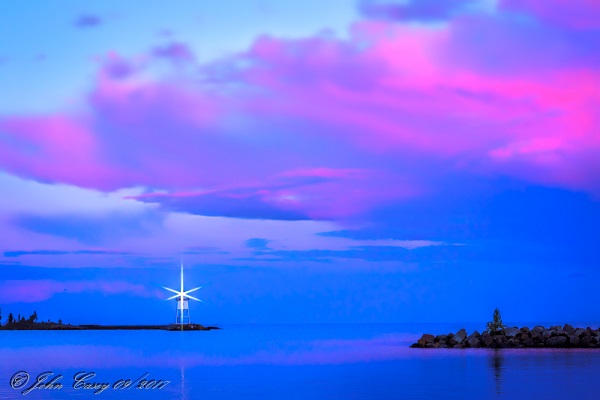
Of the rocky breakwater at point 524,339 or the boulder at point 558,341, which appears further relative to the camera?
the boulder at point 558,341

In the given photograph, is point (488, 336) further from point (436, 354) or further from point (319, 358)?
point (319, 358)

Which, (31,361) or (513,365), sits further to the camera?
(31,361)

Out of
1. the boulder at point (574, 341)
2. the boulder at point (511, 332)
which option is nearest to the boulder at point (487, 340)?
the boulder at point (511, 332)

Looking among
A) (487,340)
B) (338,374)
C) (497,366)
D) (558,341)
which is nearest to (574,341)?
(558,341)

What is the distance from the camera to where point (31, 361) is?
80688 mm

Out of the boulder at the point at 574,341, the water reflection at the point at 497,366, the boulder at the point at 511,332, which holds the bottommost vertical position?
the water reflection at the point at 497,366

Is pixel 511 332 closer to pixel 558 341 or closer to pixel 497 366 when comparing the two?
pixel 558 341

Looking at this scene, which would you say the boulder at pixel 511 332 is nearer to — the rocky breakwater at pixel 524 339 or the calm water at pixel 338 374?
the rocky breakwater at pixel 524 339

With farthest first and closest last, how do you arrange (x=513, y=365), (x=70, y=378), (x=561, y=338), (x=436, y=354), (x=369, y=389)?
(x=561, y=338) < (x=436, y=354) < (x=513, y=365) < (x=70, y=378) < (x=369, y=389)

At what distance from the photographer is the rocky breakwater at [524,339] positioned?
295 ft

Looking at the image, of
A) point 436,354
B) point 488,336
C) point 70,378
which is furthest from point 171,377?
point 488,336

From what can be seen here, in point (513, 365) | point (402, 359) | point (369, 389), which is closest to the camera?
point (369, 389)

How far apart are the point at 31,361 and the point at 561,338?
57.2m

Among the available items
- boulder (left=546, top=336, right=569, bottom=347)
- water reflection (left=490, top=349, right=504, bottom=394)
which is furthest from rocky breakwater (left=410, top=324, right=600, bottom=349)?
water reflection (left=490, top=349, right=504, bottom=394)
